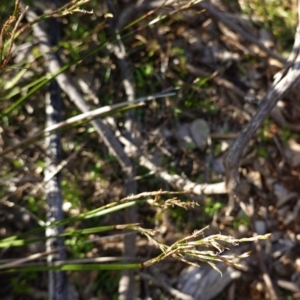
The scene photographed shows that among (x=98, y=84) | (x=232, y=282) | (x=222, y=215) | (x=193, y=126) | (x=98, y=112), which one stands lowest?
(x=232, y=282)

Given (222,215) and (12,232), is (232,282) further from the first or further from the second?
(12,232)

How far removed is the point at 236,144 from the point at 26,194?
1152mm

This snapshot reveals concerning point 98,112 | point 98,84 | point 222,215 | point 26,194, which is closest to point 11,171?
point 26,194

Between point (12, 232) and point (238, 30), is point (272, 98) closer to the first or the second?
point (238, 30)

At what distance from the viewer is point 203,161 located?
2.57 meters

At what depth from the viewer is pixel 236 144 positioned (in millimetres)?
1817

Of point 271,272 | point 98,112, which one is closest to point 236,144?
point 98,112

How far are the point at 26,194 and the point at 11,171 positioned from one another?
135 mm

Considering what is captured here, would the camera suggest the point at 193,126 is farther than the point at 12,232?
Yes

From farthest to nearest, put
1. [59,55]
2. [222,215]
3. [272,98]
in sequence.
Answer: [222,215]
[59,55]
[272,98]

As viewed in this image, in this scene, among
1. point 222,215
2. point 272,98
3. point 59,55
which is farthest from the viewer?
point 222,215

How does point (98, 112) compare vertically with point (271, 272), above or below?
above

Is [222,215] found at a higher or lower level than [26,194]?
lower

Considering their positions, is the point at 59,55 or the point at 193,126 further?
the point at 193,126
